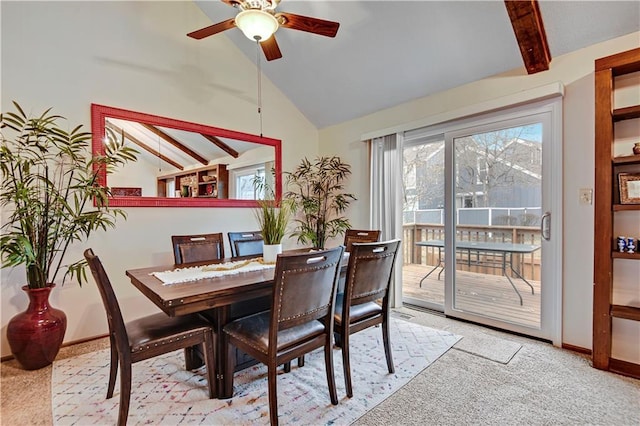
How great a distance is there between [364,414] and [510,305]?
2.11 metres

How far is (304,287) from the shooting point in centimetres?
166

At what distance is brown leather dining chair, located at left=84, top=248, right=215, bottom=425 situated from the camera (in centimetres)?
159

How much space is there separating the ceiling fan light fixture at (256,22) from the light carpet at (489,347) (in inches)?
115

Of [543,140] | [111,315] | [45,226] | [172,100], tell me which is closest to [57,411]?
[111,315]

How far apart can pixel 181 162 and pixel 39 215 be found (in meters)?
1.36

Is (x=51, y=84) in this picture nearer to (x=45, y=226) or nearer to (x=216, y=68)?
(x=45, y=226)

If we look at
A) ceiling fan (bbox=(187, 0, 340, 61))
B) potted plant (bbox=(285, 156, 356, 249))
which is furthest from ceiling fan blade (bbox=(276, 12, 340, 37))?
potted plant (bbox=(285, 156, 356, 249))

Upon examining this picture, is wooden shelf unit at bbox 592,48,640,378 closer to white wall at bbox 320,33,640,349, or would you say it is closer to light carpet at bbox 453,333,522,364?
white wall at bbox 320,33,640,349

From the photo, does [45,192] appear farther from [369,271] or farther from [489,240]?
[489,240]

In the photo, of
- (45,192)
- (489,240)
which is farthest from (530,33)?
(45,192)

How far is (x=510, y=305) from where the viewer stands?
10.1 feet

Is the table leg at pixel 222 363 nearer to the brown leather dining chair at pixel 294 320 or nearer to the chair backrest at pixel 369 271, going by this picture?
the brown leather dining chair at pixel 294 320

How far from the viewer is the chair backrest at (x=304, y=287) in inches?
61.9

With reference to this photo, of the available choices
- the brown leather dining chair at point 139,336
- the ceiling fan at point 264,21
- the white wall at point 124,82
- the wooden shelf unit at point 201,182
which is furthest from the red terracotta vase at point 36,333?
the ceiling fan at point 264,21
